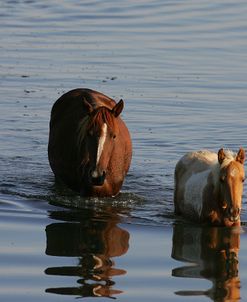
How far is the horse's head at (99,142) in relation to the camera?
10.9m

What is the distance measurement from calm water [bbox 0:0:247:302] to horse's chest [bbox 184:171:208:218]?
196mm

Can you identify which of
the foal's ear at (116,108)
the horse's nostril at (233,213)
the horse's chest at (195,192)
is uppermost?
the foal's ear at (116,108)

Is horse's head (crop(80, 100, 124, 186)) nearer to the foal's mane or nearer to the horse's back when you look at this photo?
the horse's back

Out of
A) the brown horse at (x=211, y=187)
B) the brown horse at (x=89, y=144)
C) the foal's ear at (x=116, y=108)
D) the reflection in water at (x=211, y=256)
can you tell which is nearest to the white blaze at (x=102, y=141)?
the brown horse at (x=89, y=144)

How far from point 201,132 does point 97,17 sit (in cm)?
1046

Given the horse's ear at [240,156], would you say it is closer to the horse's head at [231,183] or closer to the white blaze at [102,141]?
the horse's head at [231,183]

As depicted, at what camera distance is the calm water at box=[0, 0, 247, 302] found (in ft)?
28.4

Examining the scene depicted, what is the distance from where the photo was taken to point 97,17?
24.7 m

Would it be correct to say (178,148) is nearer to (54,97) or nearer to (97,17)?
(54,97)

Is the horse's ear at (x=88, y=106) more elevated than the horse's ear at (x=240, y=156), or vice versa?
the horse's ear at (x=88, y=106)

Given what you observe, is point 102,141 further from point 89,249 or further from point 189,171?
point 89,249

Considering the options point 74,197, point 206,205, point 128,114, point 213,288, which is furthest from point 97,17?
point 213,288

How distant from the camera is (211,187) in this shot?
9992mm

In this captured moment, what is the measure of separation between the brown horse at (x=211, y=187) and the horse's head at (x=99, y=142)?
2.43ft
